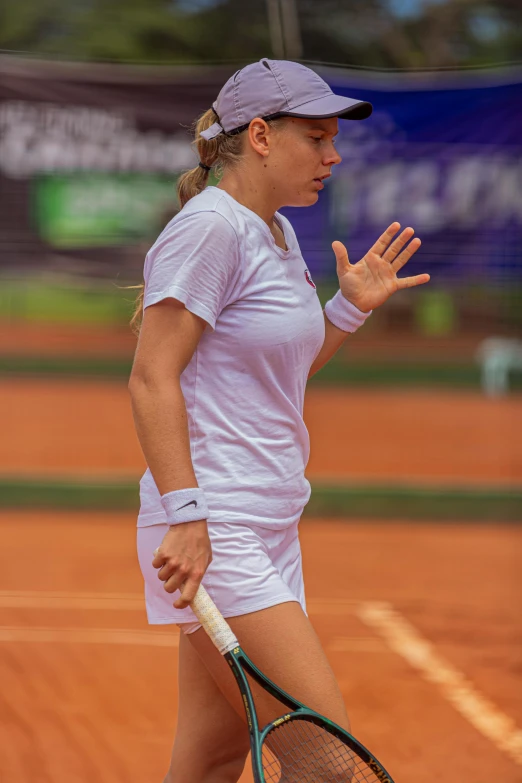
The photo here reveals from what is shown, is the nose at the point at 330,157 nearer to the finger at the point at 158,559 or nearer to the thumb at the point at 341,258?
the thumb at the point at 341,258

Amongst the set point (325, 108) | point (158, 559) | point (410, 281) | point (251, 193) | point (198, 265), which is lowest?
point (158, 559)

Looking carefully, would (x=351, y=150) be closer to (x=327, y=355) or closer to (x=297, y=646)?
(x=327, y=355)

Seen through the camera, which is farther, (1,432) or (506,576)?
(1,432)

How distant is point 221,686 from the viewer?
8.39 feet

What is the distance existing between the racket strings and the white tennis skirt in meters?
0.25

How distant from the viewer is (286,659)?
8.00 ft

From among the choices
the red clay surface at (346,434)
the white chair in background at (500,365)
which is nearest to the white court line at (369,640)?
the red clay surface at (346,434)

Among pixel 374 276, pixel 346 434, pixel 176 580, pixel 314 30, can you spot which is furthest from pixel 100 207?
pixel 314 30

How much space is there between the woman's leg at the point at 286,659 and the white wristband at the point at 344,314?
84 centimetres

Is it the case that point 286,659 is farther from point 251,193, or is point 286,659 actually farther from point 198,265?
point 251,193

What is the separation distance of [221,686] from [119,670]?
2711 millimetres

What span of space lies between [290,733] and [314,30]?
1878 centimetres

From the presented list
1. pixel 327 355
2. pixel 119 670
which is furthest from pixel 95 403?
pixel 327 355

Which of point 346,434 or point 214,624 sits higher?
point 214,624
